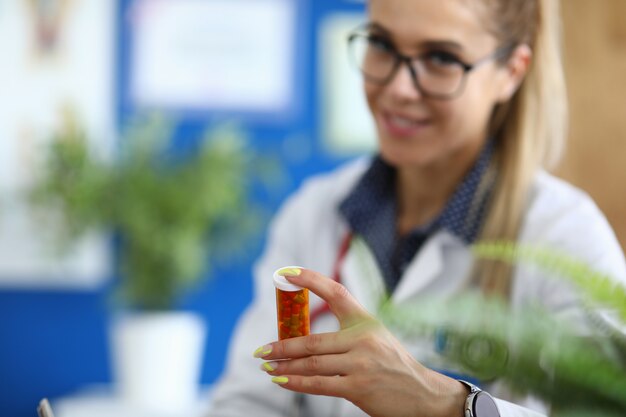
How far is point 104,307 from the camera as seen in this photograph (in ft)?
11.6

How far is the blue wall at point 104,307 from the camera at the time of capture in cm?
356

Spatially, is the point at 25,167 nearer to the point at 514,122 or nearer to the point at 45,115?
the point at 45,115

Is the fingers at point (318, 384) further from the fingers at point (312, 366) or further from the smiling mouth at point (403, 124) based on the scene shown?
the smiling mouth at point (403, 124)

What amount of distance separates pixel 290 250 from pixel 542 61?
0.57 metres

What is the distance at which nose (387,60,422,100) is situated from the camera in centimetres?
151

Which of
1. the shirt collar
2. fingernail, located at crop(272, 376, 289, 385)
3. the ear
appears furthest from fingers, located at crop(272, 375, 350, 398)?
the ear

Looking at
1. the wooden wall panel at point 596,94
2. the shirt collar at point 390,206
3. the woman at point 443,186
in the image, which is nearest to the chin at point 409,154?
the woman at point 443,186

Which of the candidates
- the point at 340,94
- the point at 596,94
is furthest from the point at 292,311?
the point at 340,94

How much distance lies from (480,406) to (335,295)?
6.9 inches

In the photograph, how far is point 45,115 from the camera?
3.52 metres

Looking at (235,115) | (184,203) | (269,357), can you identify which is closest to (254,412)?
(269,357)

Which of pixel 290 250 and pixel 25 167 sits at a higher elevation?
pixel 25 167

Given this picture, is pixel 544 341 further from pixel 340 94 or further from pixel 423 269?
pixel 340 94

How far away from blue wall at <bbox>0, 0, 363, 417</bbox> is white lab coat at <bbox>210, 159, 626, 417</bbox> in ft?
5.86
